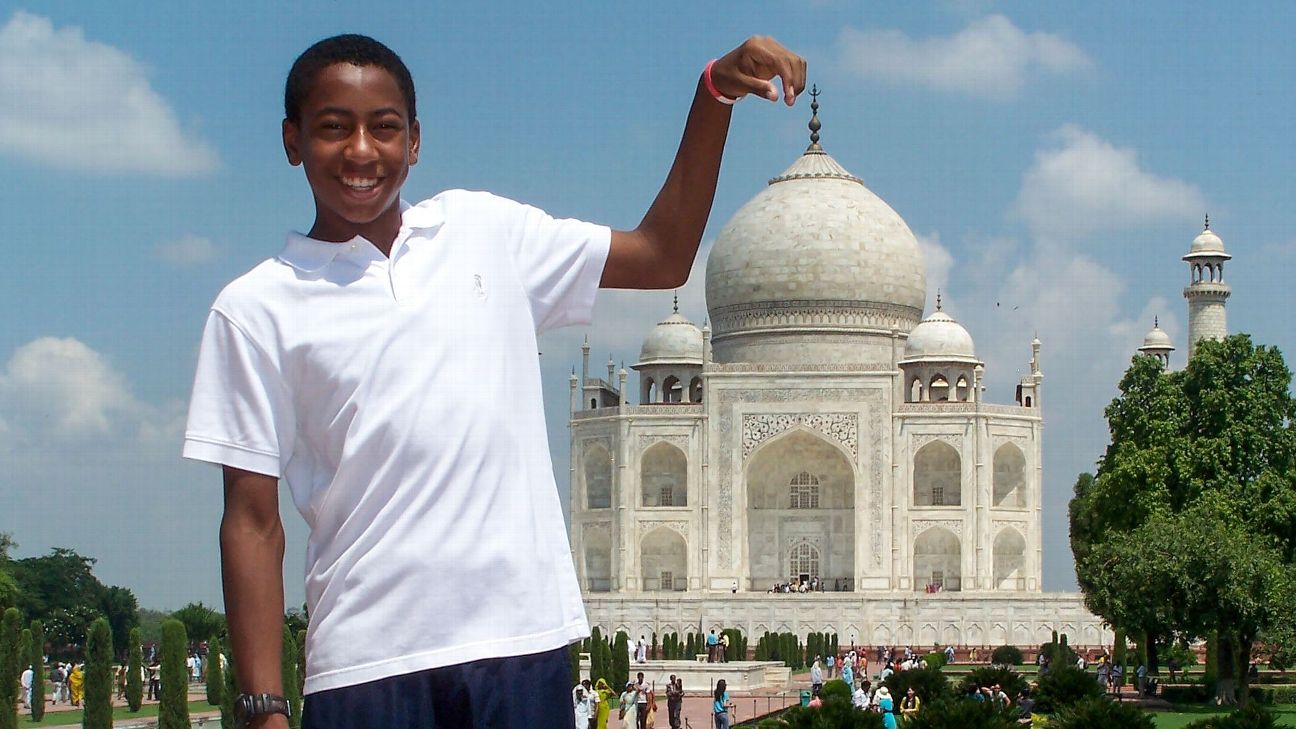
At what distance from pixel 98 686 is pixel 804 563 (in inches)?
996

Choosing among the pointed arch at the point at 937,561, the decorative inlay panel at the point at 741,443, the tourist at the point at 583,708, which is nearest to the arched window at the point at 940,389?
the decorative inlay panel at the point at 741,443

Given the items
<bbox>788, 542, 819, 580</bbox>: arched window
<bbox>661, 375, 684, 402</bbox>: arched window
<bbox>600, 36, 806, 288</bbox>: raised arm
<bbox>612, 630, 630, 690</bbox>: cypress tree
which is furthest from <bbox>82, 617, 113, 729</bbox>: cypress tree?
<bbox>661, 375, 684, 402</bbox>: arched window

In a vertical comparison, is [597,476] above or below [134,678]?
above

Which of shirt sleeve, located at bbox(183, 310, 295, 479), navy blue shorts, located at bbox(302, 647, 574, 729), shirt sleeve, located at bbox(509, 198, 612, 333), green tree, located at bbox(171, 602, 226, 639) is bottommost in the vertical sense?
green tree, located at bbox(171, 602, 226, 639)

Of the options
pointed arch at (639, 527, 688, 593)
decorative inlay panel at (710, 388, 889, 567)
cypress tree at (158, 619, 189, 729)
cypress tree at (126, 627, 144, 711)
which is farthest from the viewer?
pointed arch at (639, 527, 688, 593)

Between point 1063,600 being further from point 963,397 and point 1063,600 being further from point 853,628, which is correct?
point 963,397

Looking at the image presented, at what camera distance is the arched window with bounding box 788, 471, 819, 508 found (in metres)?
40.8

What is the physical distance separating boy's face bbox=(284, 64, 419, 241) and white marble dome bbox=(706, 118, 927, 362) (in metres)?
39.2

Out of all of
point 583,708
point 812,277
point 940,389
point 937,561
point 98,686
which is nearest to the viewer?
point 98,686

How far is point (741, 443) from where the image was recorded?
128ft

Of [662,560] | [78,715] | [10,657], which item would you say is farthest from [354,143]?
[662,560]

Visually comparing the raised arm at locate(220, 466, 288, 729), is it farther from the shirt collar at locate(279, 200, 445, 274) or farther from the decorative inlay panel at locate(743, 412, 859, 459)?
the decorative inlay panel at locate(743, 412, 859, 459)

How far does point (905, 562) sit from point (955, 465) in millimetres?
Result: 3148

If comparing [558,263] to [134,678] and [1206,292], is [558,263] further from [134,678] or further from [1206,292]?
[1206,292]
